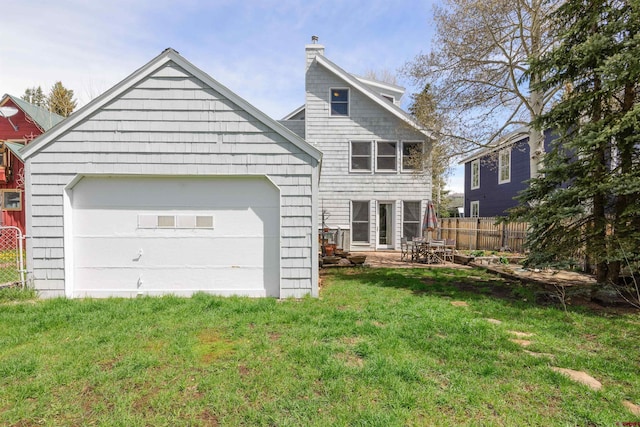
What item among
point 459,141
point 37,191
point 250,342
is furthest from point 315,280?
point 459,141

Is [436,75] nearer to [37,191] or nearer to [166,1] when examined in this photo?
[166,1]

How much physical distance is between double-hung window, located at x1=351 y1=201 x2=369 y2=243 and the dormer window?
156 inches

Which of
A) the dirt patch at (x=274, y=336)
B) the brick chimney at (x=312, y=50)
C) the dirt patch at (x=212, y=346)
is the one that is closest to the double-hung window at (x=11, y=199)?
the brick chimney at (x=312, y=50)

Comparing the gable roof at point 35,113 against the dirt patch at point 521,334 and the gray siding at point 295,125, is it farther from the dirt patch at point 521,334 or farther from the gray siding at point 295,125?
the dirt patch at point 521,334

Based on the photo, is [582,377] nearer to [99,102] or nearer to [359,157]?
[99,102]

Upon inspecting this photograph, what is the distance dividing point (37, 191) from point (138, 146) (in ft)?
6.58

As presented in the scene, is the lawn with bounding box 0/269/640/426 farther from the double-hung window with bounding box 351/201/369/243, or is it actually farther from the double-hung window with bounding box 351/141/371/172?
the double-hung window with bounding box 351/141/371/172

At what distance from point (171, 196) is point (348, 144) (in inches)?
351

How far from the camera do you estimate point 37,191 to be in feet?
18.8

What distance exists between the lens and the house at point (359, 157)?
1338 cm

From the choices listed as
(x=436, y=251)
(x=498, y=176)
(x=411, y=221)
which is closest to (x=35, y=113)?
(x=411, y=221)

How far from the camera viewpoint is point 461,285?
7164 millimetres

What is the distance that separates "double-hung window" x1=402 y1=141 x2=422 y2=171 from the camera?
1276cm

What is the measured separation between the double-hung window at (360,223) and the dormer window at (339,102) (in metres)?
3.96
